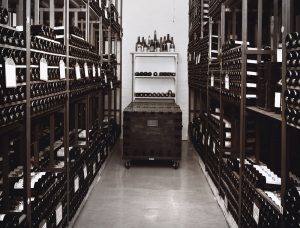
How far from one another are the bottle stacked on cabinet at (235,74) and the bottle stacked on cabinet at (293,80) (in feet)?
3.98

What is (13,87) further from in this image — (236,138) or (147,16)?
(147,16)

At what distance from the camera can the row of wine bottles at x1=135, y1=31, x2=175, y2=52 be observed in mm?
9438

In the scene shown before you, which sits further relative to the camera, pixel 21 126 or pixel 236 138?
pixel 236 138

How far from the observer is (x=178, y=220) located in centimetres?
437

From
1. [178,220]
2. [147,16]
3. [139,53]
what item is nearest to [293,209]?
[178,220]

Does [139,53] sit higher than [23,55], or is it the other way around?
[139,53]

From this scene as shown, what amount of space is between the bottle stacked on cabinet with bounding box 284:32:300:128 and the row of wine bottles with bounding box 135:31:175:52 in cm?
708

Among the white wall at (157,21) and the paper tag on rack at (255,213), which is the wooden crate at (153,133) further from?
the paper tag on rack at (255,213)

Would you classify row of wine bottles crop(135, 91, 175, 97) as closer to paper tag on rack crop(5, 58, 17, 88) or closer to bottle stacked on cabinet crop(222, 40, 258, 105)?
bottle stacked on cabinet crop(222, 40, 258, 105)

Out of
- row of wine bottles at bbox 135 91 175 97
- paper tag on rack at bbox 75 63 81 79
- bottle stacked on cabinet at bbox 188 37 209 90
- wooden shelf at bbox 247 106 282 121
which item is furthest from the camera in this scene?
row of wine bottles at bbox 135 91 175 97

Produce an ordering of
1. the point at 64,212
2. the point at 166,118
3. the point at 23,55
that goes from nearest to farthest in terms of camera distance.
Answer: the point at 23,55 → the point at 64,212 → the point at 166,118

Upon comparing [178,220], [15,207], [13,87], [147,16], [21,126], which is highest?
[147,16]

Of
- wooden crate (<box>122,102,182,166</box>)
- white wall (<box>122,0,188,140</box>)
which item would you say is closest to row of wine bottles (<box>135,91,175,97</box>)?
white wall (<box>122,0,188,140</box>)

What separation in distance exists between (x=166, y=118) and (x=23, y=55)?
13.8 ft
